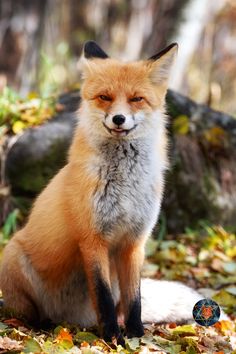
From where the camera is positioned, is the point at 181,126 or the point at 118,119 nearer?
the point at 118,119

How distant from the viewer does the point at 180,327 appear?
4230 mm

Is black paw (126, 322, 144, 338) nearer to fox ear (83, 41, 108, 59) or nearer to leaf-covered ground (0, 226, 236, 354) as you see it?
leaf-covered ground (0, 226, 236, 354)

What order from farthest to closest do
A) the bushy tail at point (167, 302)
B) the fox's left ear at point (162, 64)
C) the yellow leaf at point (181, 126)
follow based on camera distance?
the yellow leaf at point (181, 126) < the bushy tail at point (167, 302) < the fox's left ear at point (162, 64)

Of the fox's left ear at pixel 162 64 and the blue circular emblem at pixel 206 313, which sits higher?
the fox's left ear at pixel 162 64

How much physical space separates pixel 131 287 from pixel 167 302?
669 mm

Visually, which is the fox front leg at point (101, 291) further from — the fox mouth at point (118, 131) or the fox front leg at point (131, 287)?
the fox mouth at point (118, 131)

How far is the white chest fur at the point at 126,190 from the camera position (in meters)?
3.96

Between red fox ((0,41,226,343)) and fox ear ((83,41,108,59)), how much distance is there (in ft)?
0.04

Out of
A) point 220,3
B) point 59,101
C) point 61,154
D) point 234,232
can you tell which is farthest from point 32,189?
point 220,3

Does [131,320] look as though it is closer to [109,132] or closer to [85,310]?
[85,310]

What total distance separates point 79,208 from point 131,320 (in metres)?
0.89

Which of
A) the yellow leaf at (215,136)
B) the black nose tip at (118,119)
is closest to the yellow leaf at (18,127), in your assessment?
the yellow leaf at (215,136)

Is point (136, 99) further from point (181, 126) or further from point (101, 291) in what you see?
point (181, 126)

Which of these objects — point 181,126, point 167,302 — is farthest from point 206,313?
point 181,126
